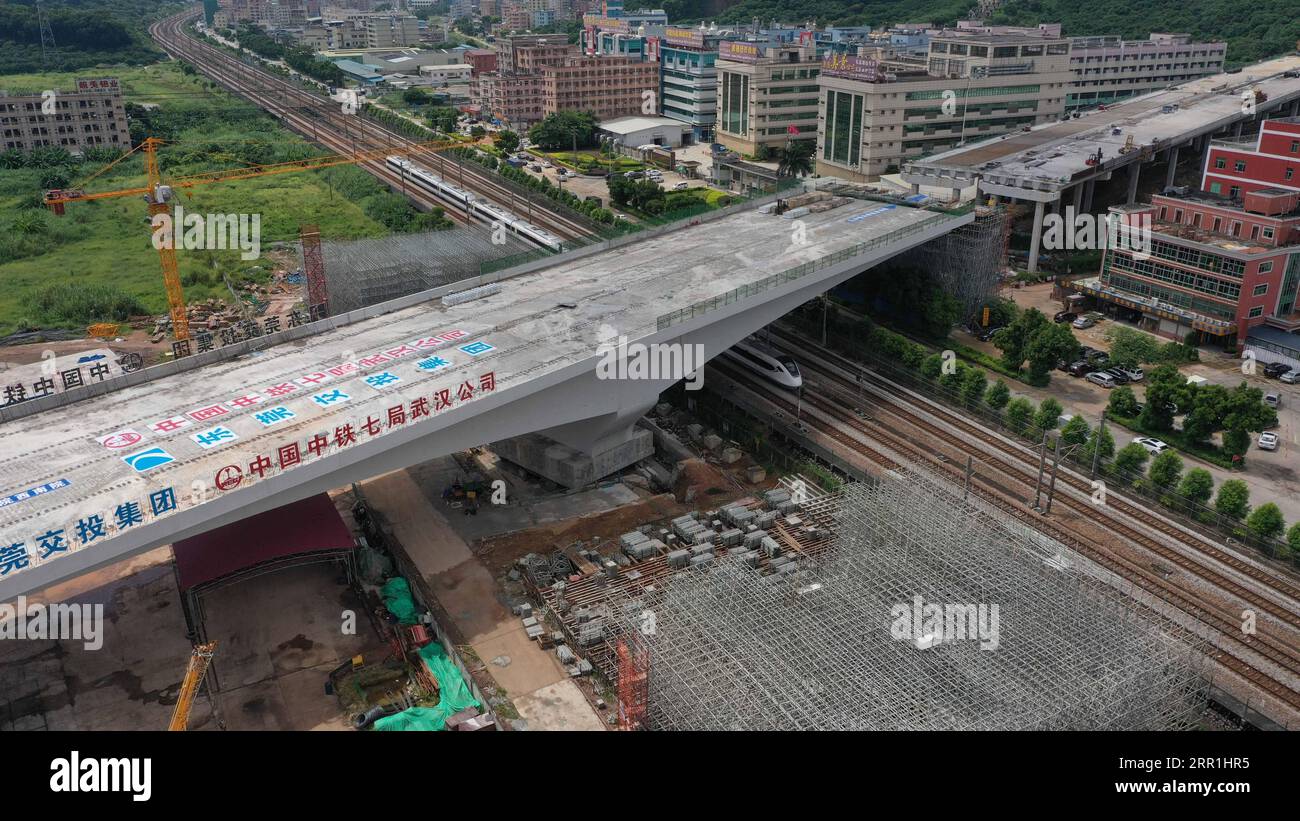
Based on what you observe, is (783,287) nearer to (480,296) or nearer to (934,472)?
(934,472)

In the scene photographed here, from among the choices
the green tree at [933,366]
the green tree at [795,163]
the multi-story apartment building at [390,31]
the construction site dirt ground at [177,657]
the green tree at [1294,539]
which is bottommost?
the construction site dirt ground at [177,657]

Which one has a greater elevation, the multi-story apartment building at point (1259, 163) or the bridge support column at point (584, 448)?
the multi-story apartment building at point (1259, 163)

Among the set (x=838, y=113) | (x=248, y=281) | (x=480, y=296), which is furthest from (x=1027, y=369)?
(x=248, y=281)

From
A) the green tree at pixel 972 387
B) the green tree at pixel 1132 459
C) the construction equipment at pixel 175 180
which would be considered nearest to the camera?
the green tree at pixel 1132 459

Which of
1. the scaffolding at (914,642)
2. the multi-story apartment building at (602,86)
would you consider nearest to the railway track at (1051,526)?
the scaffolding at (914,642)

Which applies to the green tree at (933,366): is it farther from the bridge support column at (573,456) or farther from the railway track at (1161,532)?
the bridge support column at (573,456)

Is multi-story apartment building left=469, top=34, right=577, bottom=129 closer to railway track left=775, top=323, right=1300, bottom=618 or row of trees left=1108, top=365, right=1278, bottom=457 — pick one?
railway track left=775, top=323, right=1300, bottom=618
